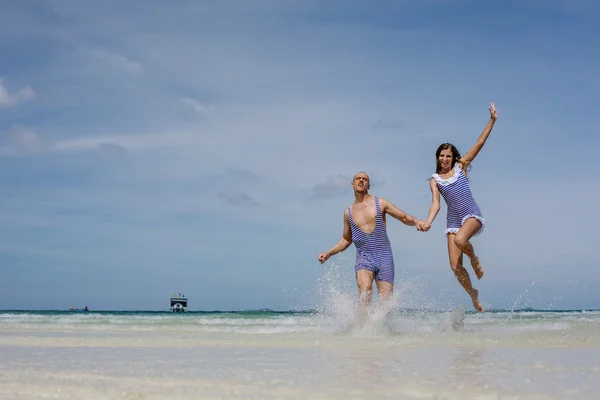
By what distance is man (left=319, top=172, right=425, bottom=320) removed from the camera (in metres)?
8.95

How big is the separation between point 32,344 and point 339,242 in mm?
4318

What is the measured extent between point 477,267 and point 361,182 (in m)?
2.02

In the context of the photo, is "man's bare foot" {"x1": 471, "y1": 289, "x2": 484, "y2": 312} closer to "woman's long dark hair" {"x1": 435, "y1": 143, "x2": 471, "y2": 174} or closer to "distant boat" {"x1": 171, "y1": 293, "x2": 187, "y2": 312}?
"woman's long dark hair" {"x1": 435, "y1": 143, "x2": 471, "y2": 174}

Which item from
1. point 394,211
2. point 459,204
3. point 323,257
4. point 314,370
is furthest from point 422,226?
point 314,370

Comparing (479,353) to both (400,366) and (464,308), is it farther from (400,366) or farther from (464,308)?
(464,308)

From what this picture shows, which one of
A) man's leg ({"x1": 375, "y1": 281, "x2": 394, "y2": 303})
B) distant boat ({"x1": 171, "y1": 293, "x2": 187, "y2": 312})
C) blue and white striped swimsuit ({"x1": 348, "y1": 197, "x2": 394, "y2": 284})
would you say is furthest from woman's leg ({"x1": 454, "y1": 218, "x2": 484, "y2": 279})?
distant boat ({"x1": 171, "y1": 293, "x2": 187, "y2": 312})

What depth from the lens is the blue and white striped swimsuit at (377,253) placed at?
29.5 feet

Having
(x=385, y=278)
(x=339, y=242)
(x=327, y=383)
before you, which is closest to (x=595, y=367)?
(x=327, y=383)

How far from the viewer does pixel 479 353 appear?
549cm

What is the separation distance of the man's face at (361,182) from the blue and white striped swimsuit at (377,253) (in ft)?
0.83

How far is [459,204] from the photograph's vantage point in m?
9.16

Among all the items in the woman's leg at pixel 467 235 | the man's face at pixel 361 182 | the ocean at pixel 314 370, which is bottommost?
the ocean at pixel 314 370

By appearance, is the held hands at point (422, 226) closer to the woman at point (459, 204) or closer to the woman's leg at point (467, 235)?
the woman at point (459, 204)

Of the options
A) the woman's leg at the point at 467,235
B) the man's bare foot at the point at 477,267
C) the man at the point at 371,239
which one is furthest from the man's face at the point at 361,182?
the man's bare foot at the point at 477,267
